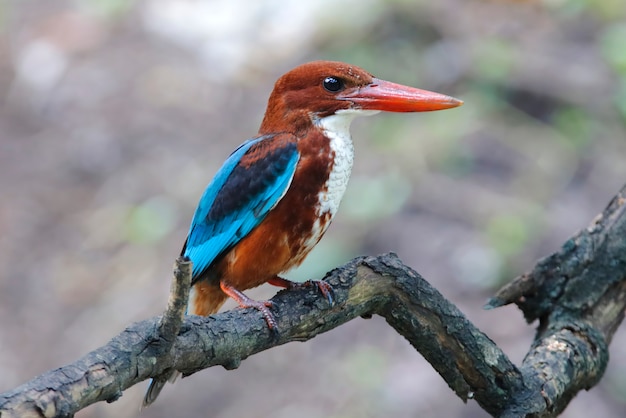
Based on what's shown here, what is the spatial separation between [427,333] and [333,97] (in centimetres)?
90

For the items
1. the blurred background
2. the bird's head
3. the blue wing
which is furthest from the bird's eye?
the blurred background

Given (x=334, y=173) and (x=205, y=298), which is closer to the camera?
(x=334, y=173)

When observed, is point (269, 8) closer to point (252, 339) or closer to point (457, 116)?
point (457, 116)

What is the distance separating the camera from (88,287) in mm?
5363

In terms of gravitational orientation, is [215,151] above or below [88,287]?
above

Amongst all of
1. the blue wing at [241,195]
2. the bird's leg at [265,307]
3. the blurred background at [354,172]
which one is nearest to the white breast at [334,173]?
the blue wing at [241,195]

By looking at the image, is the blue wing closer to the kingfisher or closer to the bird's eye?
the kingfisher

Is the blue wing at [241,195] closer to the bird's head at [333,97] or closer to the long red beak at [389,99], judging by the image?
the bird's head at [333,97]

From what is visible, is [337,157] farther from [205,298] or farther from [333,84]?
[205,298]

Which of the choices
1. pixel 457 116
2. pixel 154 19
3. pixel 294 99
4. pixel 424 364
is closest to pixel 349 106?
pixel 294 99

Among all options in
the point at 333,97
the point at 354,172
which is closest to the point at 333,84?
the point at 333,97

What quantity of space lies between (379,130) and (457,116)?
52 cm

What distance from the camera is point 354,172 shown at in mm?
5379

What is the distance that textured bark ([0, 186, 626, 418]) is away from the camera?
5.48 ft
